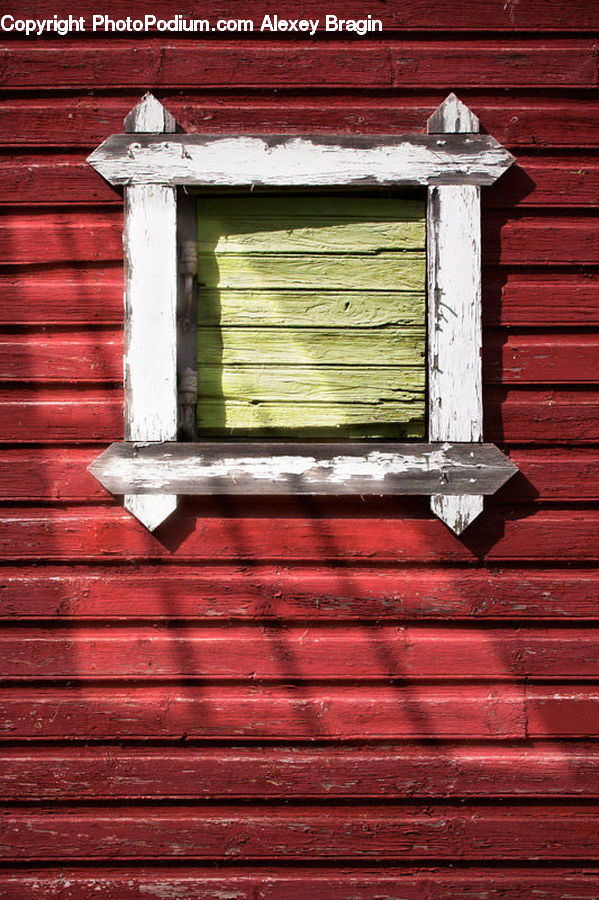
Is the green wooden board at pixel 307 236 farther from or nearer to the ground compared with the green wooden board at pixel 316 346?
farther from the ground

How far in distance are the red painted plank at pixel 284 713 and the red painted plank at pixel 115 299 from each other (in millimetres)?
1322

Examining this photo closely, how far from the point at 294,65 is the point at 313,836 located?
2.72m

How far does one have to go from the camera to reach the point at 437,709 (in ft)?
7.26

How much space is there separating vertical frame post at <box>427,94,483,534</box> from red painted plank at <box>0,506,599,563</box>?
0.13m

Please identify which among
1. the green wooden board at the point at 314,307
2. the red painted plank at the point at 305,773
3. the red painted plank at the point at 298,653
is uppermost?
the green wooden board at the point at 314,307

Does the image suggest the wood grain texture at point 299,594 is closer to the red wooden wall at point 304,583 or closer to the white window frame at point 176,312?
the red wooden wall at point 304,583

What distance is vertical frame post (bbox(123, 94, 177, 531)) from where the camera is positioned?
7.18 feet

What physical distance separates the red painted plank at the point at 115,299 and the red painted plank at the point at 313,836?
A: 175cm

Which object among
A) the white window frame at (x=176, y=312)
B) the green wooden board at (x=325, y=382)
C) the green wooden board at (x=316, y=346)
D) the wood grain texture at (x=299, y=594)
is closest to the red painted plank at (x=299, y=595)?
the wood grain texture at (x=299, y=594)

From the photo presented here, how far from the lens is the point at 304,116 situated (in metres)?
2.25

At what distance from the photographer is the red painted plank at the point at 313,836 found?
2197 millimetres

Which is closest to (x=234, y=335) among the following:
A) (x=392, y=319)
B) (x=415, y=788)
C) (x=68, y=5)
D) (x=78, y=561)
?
(x=392, y=319)

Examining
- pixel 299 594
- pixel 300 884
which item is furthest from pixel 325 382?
pixel 300 884

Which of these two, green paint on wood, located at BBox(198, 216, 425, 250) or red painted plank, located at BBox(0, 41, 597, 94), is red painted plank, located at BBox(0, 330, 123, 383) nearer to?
green paint on wood, located at BBox(198, 216, 425, 250)
